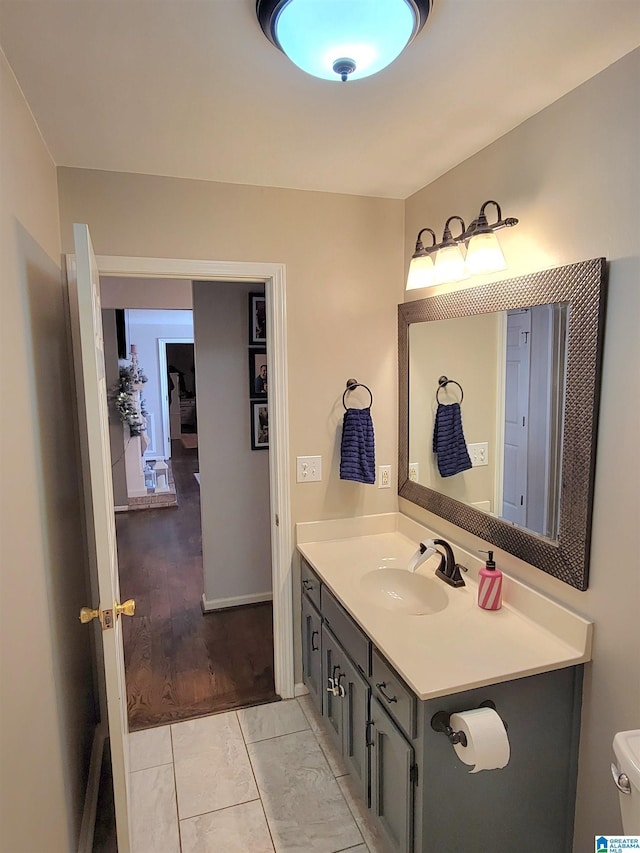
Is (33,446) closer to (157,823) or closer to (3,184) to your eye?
(3,184)

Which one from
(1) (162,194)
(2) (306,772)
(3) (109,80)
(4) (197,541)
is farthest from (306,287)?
(4) (197,541)

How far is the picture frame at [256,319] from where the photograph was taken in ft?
11.0

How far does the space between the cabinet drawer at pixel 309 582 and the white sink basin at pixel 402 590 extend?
0.25 metres

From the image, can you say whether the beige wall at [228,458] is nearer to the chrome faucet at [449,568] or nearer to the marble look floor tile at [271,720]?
the marble look floor tile at [271,720]

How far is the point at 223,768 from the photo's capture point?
2.15m

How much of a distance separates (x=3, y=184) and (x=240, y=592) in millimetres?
2951

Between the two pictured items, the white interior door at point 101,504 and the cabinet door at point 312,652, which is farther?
the cabinet door at point 312,652

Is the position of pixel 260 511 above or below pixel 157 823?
above

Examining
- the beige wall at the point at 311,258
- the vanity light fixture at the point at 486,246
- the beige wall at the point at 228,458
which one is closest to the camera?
the vanity light fixture at the point at 486,246

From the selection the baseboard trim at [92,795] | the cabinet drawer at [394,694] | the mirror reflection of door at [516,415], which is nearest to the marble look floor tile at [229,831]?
the baseboard trim at [92,795]

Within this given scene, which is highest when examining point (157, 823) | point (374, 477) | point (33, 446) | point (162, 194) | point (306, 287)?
point (162, 194)

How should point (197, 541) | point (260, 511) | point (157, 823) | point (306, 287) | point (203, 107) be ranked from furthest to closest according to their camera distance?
point (197, 541)
point (260, 511)
point (306, 287)
point (157, 823)
point (203, 107)

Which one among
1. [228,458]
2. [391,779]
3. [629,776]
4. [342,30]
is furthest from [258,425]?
[629,776]

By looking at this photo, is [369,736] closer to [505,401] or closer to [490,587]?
[490,587]
